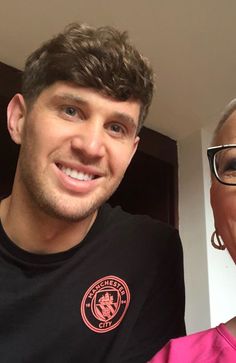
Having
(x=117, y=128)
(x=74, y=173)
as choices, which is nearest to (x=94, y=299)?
(x=74, y=173)

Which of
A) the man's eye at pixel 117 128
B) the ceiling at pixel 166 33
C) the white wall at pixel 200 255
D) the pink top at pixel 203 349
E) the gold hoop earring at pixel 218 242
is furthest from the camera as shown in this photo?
the white wall at pixel 200 255

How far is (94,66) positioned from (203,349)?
1.99 feet

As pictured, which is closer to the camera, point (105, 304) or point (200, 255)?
point (105, 304)

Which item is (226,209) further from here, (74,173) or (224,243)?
(74,173)

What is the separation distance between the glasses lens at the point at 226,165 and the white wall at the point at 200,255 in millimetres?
946

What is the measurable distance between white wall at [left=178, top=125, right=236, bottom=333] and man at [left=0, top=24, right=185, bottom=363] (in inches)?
23.7

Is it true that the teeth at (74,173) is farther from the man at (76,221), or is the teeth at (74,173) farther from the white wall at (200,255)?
the white wall at (200,255)

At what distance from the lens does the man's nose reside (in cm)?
87

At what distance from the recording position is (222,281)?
164 centimetres

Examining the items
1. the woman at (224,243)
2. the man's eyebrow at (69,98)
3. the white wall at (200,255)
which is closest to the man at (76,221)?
the man's eyebrow at (69,98)

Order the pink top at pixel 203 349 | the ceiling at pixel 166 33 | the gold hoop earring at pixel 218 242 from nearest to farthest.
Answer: the pink top at pixel 203 349, the gold hoop earring at pixel 218 242, the ceiling at pixel 166 33

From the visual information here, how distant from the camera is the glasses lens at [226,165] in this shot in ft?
2.43

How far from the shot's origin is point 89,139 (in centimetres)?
87

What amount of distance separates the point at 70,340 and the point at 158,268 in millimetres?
289
